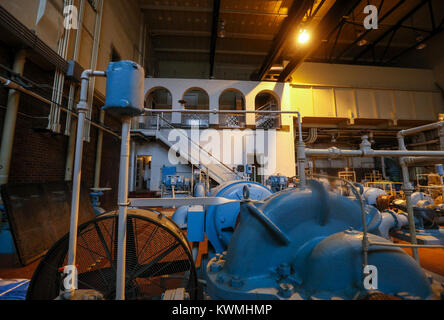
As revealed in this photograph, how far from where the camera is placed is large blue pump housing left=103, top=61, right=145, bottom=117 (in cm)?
85

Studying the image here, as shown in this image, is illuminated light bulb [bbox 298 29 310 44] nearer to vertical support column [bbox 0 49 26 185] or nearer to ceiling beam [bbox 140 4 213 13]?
ceiling beam [bbox 140 4 213 13]

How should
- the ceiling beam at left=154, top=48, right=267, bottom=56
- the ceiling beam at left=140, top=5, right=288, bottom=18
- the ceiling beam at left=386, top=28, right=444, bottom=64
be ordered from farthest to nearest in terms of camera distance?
1. the ceiling beam at left=154, top=48, right=267, bottom=56
2. the ceiling beam at left=386, top=28, right=444, bottom=64
3. the ceiling beam at left=140, top=5, right=288, bottom=18

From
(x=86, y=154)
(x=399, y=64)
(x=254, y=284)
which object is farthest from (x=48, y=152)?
(x=399, y=64)

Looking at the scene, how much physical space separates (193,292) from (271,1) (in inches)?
420

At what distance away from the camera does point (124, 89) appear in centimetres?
86

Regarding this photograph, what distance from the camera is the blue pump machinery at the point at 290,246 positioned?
1.03 metres

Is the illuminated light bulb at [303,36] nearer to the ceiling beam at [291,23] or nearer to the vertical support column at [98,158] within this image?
the ceiling beam at [291,23]

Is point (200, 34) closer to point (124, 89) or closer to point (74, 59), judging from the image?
point (74, 59)

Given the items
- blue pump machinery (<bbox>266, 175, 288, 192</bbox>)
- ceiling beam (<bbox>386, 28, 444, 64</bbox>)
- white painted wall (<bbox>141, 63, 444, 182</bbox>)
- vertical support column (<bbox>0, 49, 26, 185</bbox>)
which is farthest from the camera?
white painted wall (<bbox>141, 63, 444, 182</bbox>)

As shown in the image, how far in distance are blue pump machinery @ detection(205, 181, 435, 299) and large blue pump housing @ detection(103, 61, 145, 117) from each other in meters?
0.99

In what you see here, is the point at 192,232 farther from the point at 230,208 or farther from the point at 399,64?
the point at 399,64

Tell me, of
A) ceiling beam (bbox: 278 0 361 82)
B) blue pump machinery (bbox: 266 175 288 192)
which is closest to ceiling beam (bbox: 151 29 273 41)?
ceiling beam (bbox: 278 0 361 82)

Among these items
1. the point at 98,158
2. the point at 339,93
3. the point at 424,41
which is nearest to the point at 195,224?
the point at 98,158

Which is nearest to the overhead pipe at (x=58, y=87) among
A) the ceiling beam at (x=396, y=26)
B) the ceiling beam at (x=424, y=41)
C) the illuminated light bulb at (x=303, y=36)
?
the illuminated light bulb at (x=303, y=36)
